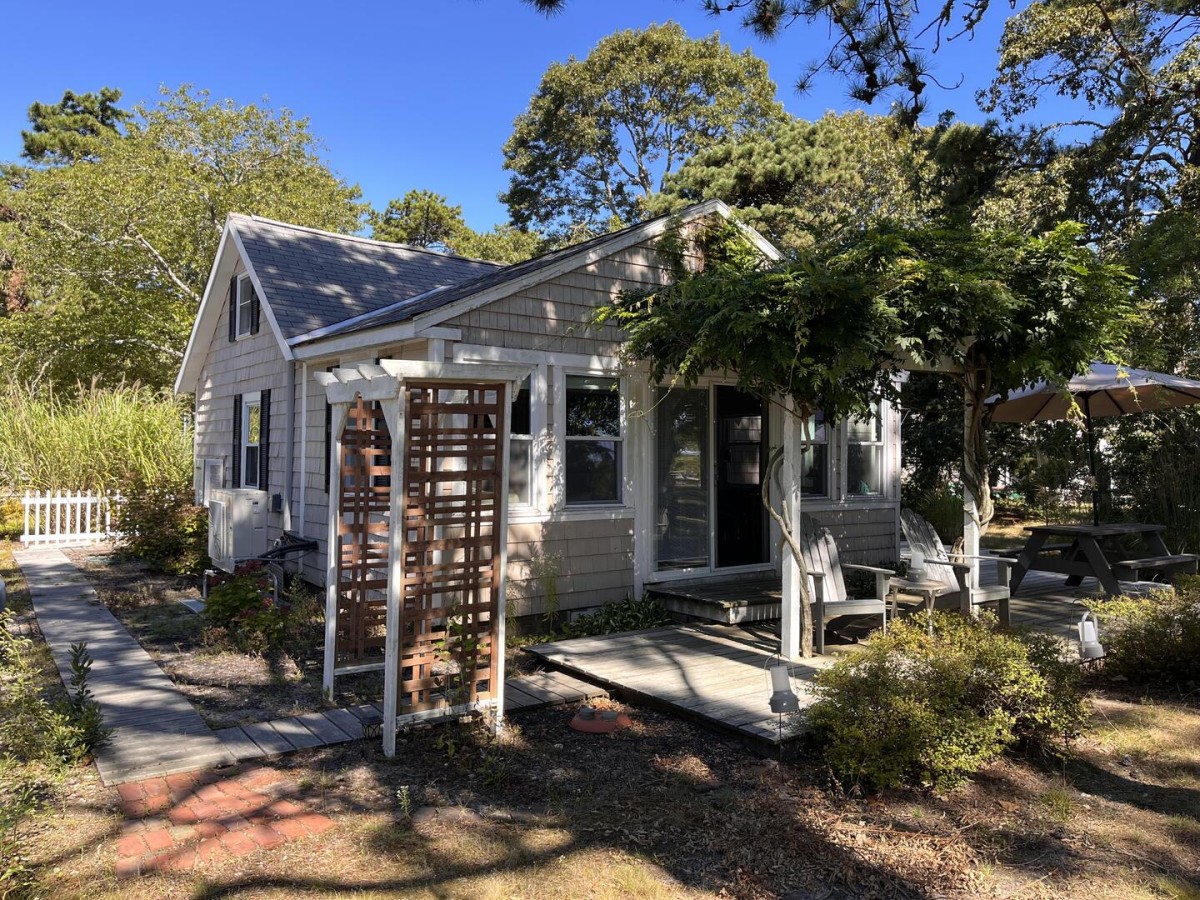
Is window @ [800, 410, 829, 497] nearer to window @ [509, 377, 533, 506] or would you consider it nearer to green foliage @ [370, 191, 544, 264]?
window @ [509, 377, 533, 506]

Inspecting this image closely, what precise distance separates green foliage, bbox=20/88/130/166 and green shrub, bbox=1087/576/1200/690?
119 ft

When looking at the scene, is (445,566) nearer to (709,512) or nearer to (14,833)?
(14,833)

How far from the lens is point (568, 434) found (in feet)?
24.3

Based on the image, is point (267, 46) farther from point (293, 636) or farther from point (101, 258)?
point (293, 636)

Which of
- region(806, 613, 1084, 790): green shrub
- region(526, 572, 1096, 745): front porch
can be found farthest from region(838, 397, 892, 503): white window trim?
region(806, 613, 1084, 790): green shrub

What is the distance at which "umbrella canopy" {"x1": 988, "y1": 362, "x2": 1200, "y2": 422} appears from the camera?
7.57 m

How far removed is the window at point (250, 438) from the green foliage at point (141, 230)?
11219 mm

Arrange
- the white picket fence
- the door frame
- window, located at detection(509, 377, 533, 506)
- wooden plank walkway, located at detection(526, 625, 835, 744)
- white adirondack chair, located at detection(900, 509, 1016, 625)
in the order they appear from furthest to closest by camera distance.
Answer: the white picket fence → the door frame → window, located at detection(509, 377, 533, 506) → white adirondack chair, located at detection(900, 509, 1016, 625) → wooden plank walkway, located at detection(526, 625, 835, 744)

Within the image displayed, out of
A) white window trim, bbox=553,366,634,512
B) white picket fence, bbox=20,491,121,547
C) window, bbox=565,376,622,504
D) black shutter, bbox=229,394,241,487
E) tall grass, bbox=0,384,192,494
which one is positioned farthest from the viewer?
tall grass, bbox=0,384,192,494

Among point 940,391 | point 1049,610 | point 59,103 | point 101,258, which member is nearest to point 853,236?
Answer: point 1049,610

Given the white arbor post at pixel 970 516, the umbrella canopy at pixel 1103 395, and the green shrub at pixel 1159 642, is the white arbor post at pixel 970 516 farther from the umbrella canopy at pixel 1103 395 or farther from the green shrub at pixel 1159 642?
the green shrub at pixel 1159 642

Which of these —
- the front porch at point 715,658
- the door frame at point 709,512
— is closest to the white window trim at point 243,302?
the door frame at point 709,512

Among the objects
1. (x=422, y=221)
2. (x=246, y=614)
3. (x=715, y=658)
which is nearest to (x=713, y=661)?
Result: (x=715, y=658)

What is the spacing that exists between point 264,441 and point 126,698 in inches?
220
